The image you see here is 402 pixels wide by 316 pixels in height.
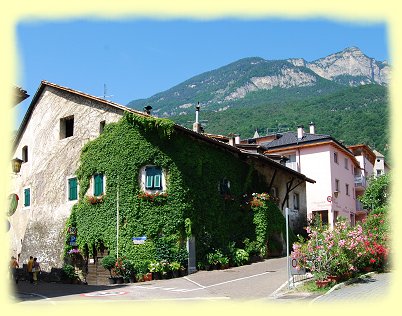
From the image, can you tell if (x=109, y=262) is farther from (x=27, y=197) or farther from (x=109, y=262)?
(x=27, y=197)

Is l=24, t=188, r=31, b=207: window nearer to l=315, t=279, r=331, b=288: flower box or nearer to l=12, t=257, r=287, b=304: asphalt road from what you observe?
l=12, t=257, r=287, b=304: asphalt road

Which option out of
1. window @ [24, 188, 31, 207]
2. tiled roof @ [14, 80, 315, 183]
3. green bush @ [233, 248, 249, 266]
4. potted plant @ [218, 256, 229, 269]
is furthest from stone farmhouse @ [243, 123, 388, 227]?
window @ [24, 188, 31, 207]

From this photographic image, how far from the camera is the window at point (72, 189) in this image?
3053 centimetres

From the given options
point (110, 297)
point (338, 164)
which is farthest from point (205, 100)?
point (110, 297)

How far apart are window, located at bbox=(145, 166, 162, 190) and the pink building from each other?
19.0 metres

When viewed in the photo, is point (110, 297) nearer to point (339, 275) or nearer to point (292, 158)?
point (339, 275)

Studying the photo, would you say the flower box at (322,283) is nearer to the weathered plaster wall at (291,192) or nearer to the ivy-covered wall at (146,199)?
the ivy-covered wall at (146,199)

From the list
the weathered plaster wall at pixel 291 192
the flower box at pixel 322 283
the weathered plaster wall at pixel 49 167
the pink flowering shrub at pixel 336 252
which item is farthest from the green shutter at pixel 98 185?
the flower box at pixel 322 283

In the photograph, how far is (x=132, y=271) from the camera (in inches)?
1030

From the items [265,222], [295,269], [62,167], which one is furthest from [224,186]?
[295,269]

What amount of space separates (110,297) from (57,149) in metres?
14.6

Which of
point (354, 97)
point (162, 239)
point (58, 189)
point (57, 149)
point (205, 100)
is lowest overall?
point (162, 239)

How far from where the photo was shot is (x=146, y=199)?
27.5 meters

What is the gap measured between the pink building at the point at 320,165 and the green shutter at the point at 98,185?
1988 centimetres
